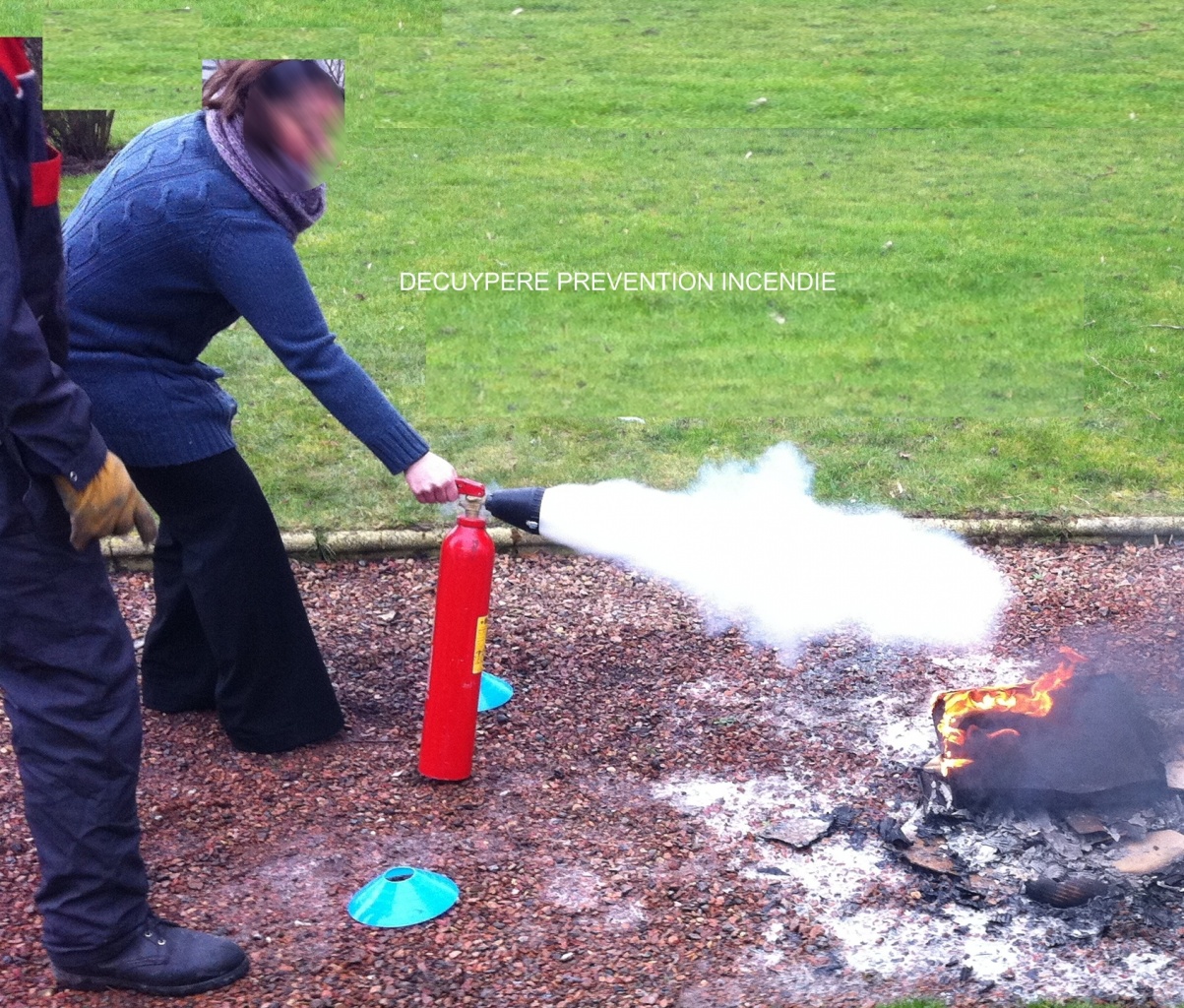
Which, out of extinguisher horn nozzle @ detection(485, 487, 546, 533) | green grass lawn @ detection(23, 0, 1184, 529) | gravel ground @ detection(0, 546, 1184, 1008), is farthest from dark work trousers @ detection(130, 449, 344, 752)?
green grass lawn @ detection(23, 0, 1184, 529)

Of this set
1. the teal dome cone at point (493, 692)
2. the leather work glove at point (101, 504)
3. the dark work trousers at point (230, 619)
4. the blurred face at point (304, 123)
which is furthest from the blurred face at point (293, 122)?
the teal dome cone at point (493, 692)

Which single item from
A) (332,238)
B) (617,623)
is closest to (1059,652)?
(617,623)

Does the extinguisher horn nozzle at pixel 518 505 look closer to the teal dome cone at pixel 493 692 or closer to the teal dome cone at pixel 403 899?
the teal dome cone at pixel 493 692

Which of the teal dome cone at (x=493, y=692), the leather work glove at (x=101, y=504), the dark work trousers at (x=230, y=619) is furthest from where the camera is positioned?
the teal dome cone at (x=493, y=692)

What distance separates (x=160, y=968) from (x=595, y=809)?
1.45m

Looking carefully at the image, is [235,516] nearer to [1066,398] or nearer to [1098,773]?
[1098,773]

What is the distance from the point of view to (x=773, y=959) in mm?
3609

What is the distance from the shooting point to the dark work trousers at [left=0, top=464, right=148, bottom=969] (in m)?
3.20

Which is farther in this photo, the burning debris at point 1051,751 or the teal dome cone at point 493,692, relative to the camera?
the teal dome cone at point 493,692

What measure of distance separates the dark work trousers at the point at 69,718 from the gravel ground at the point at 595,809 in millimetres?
287

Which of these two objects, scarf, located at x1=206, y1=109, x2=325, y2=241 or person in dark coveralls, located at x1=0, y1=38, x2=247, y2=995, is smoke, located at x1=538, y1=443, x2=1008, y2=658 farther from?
person in dark coveralls, located at x1=0, y1=38, x2=247, y2=995

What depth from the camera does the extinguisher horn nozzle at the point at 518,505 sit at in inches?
176

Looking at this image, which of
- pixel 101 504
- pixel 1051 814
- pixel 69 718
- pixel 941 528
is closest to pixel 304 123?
pixel 101 504

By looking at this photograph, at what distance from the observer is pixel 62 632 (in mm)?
3240
